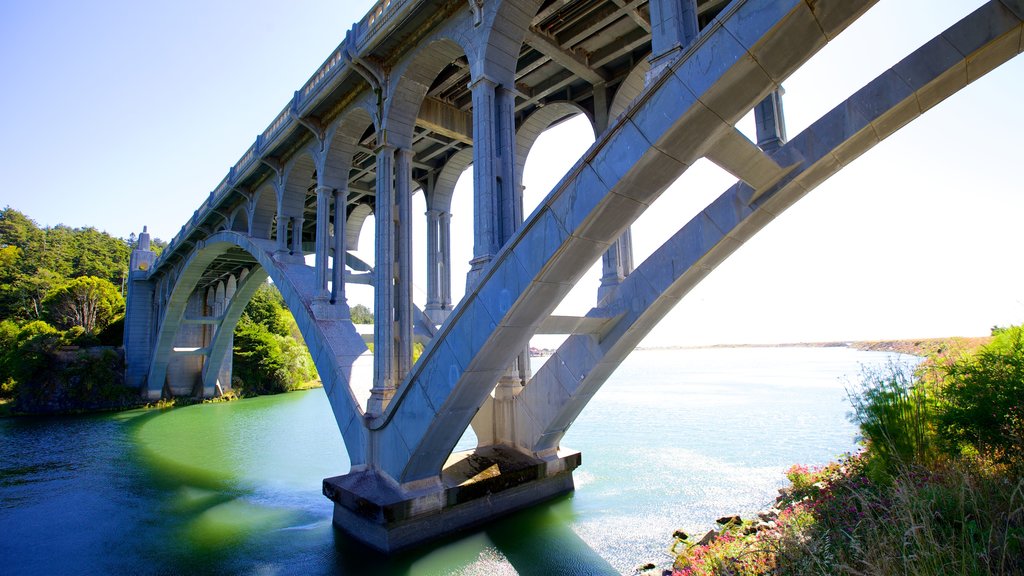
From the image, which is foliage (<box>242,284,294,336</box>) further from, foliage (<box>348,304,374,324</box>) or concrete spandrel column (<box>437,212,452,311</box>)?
foliage (<box>348,304,374,324</box>)

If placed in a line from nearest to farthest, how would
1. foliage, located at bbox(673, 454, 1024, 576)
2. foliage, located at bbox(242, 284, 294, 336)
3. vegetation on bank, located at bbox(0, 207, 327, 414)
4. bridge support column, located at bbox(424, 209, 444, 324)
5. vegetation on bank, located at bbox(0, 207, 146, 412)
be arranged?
Result: foliage, located at bbox(673, 454, 1024, 576) → bridge support column, located at bbox(424, 209, 444, 324) → vegetation on bank, located at bbox(0, 207, 146, 412) → vegetation on bank, located at bbox(0, 207, 327, 414) → foliage, located at bbox(242, 284, 294, 336)


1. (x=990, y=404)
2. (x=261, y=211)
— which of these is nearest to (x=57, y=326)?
(x=261, y=211)

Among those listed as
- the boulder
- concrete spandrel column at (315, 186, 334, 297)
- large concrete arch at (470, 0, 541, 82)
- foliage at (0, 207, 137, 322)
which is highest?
foliage at (0, 207, 137, 322)

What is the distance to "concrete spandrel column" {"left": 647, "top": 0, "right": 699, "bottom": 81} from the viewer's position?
17.0ft

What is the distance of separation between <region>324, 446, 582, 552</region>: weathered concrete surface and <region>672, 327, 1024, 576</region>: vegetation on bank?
2812mm

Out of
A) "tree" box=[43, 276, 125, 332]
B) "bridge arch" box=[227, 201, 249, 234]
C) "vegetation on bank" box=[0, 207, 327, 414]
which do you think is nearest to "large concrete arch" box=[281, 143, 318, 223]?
"bridge arch" box=[227, 201, 249, 234]

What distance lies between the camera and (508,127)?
7691 mm

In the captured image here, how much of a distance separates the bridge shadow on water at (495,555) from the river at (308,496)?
3 cm

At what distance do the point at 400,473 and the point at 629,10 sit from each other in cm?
808

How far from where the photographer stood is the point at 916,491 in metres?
4.03

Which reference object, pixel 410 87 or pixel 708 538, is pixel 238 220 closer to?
pixel 410 87

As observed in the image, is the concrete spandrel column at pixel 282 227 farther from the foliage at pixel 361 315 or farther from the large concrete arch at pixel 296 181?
the foliage at pixel 361 315

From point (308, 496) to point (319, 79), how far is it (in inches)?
364

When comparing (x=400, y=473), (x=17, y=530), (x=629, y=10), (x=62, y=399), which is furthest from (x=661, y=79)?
(x=62, y=399)
